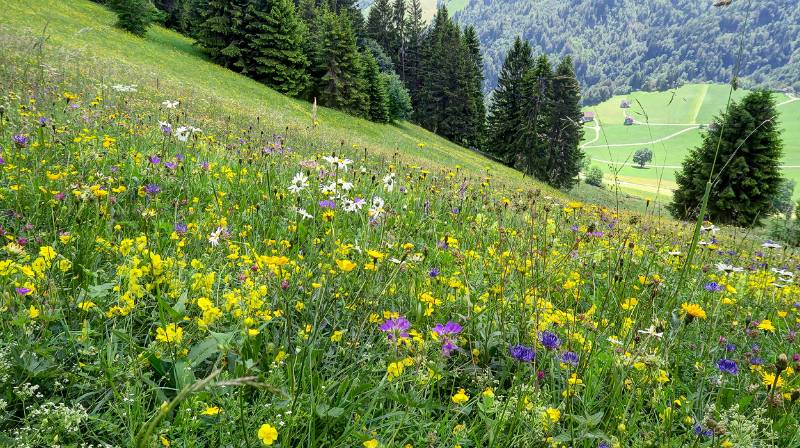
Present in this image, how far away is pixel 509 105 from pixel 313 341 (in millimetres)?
52309

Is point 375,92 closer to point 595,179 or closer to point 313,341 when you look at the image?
point 595,179

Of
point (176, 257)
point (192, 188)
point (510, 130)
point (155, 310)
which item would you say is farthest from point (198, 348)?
point (510, 130)

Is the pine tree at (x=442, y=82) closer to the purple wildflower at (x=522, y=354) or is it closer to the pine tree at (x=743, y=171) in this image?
the pine tree at (x=743, y=171)

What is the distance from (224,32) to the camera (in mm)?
33125

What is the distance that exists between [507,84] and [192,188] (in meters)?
50.8

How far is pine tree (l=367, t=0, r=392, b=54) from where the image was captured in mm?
59125

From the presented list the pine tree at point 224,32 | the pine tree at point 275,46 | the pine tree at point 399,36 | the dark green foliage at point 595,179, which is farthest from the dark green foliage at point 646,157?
the pine tree at point 399,36

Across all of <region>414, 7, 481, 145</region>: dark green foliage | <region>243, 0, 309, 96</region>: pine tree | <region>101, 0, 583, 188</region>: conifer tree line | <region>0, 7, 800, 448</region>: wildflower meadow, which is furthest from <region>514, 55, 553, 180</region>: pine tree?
<region>0, 7, 800, 448</region>: wildflower meadow

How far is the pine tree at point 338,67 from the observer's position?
3522 centimetres

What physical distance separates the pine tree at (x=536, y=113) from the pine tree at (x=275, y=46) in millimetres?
20232

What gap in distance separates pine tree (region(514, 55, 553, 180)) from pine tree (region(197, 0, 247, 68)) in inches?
963

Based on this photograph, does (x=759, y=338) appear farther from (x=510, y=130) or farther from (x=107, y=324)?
(x=510, y=130)

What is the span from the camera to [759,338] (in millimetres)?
3115

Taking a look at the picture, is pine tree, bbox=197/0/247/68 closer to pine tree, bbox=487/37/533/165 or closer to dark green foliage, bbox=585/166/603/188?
dark green foliage, bbox=585/166/603/188
